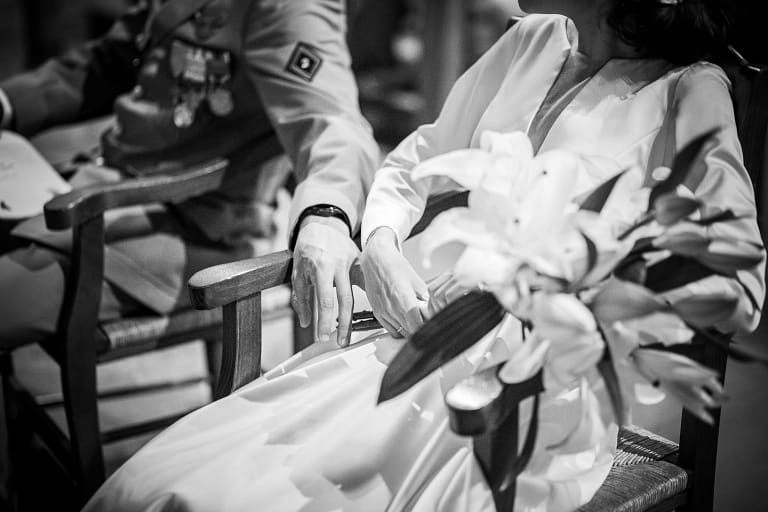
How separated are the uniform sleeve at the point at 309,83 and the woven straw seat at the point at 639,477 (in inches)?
25.1

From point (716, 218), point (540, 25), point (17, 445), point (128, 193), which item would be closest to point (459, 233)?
point (716, 218)

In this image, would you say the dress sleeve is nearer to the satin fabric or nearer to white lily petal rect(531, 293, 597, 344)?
the satin fabric

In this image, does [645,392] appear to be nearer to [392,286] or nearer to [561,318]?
[561,318]

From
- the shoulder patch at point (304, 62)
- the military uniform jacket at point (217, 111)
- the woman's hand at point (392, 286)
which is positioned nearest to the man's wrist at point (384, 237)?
the woman's hand at point (392, 286)

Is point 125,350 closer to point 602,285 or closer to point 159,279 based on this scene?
point 159,279

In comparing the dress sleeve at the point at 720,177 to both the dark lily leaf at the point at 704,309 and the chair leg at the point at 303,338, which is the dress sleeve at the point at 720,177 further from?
the chair leg at the point at 303,338

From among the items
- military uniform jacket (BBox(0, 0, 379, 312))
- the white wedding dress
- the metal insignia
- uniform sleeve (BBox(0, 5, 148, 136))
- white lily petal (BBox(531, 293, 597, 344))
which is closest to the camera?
white lily petal (BBox(531, 293, 597, 344))

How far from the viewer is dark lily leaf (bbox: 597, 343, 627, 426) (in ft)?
2.72

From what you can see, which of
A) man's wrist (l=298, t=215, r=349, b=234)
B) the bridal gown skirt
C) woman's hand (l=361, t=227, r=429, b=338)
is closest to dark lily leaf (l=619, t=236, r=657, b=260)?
the bridal gown skirt

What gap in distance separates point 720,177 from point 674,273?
195 millimetres

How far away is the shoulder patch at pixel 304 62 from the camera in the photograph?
1.70 meters

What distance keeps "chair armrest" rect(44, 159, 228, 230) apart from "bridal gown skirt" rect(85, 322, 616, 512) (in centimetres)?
58

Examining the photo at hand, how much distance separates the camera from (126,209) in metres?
1.88

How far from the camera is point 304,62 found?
1.71 m
